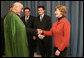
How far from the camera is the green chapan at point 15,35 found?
89.0 inches

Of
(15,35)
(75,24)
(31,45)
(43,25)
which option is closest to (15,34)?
(15,35)

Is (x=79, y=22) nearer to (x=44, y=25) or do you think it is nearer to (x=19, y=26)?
(x=44, y=25)

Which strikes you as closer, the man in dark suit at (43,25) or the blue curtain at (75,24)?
the man in dark suit at (43,25)

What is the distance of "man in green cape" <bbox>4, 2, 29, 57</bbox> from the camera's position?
2262 mm

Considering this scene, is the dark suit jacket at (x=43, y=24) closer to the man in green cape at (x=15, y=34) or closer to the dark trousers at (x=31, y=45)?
the dark trousers at (x=31, y=45)

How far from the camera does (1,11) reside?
4.20 m

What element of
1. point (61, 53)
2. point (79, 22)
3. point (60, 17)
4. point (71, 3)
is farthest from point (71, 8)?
point (61, 53)

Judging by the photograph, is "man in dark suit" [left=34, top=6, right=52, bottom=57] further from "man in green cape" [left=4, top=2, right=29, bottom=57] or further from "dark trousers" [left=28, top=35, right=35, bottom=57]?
"man in green cape" [left=4, top=2, right=29, bottom=57]

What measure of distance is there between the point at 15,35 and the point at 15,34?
2 cm

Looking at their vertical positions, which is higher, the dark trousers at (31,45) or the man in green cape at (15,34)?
the man in green cape at (15,34)

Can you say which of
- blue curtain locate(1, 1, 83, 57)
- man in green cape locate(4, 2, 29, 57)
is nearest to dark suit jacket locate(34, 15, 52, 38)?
blue curtain locate(1, 1, 83, 57)

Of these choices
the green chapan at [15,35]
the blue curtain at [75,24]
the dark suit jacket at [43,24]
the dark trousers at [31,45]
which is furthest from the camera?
the blue curtain at [75,24]

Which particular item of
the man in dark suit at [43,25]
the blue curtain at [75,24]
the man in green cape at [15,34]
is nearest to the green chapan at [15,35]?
the man in green cape at [15,34]

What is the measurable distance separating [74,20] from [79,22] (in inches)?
5.4
